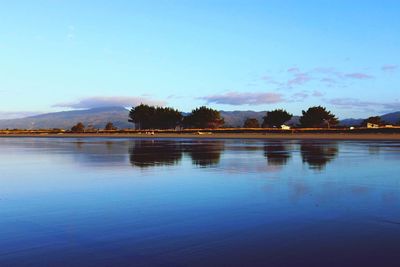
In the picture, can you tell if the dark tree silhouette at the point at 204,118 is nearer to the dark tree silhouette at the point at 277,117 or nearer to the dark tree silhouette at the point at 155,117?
the dark tree silhouette at the point at 155,117

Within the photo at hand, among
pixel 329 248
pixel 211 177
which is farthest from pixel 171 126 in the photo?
pixel 329 248

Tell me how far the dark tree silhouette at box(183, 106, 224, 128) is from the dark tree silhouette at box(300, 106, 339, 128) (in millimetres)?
25294

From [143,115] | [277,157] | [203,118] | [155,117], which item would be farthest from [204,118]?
[277,157]

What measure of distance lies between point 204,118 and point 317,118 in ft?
106

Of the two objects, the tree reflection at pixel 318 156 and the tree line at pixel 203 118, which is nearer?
the tree reflection at pixel 318 156

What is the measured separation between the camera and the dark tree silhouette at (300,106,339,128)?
393 ft

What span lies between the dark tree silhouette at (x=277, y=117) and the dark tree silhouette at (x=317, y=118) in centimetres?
440

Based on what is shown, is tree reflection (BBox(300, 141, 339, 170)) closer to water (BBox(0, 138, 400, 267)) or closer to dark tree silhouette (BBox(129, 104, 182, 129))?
water (BBox(0, 138, 400, 267))

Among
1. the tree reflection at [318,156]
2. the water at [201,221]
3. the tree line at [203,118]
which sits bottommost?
the tree reflection at [318,156]

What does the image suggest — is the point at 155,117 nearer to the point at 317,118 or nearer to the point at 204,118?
the point at 204,118

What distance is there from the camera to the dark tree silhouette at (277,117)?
4926 inches

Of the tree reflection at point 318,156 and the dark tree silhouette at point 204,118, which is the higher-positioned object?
the dark tree silhouette at point 204,118

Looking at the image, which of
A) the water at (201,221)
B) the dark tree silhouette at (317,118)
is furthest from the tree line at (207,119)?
the water at (201,221)

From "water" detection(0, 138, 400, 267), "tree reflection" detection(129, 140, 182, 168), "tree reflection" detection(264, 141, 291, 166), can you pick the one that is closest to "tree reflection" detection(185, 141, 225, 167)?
"tree reflection" detection(129, 140, 182, 168)
